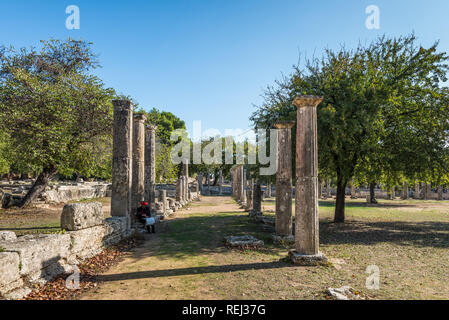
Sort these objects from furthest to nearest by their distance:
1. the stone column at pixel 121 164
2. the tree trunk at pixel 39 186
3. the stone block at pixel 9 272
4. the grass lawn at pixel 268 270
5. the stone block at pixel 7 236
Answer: the tree trunk at pixel 39 186 < the stone column at pixel 121 164 < the stone block at pixel 7 236 < the grass lawn at pixel 268 270 < the stone block at pixel 9 272

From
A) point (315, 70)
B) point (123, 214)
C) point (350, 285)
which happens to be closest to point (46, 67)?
point (123, 214)

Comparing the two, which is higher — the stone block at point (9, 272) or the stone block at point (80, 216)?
the stone block at point (80, 216)

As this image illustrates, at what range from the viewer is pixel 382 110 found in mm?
12922

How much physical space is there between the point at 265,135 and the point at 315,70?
4.02 meters

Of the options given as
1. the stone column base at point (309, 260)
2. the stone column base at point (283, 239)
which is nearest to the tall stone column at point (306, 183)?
the stone column base at point (309, 260)

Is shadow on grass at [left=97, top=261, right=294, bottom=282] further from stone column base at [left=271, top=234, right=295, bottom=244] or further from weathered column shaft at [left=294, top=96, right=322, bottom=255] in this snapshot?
stone column base at [left=271, top=234, right=295, bottom=244]

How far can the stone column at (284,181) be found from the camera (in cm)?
1088

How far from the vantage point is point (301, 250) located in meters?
7.95

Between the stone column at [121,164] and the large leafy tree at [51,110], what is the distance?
6.28 meters

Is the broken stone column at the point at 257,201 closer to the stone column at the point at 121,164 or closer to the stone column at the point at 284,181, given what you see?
the stone column at the point at 284,181

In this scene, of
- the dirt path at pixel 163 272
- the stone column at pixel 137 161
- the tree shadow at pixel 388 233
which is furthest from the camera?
the stone column at pixel 137 161

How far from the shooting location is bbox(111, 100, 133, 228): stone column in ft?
35.4

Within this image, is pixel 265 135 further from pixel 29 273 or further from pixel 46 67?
pixel 46 67

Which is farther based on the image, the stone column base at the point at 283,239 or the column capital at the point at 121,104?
the column capital at the point at 121,104
